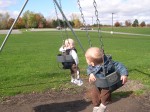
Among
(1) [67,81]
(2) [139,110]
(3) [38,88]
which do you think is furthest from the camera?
(1) [67,81]

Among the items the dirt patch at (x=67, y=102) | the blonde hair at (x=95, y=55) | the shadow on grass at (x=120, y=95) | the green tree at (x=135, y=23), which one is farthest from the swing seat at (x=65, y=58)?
the green tree at (x=135, y=23)

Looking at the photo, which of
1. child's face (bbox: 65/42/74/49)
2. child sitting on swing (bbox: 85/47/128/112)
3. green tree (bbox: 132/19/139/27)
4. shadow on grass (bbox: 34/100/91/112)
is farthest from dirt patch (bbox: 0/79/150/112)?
green tree (bbox: 132/19/139/27)

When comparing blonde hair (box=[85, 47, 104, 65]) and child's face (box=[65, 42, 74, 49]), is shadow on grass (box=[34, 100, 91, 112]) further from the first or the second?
blonde hair (box=[85, 47, 104, 65])

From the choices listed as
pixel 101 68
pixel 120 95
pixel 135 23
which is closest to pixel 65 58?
pixel 120 95

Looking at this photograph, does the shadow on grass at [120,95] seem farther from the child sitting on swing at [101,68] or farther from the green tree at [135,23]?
the green tree at [135,23]

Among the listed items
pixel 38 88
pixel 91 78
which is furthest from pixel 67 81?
pixel 91 78

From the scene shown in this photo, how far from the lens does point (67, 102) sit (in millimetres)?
7500

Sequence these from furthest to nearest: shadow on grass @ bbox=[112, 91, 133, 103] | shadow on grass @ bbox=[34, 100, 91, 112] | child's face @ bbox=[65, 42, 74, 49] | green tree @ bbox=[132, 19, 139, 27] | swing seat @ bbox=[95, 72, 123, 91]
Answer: green tree @ bbox=[132, 19, 139, 27] → shadow on grass @ bbox=[112, 91, 133, 103] → child's face @ bbox=[65, 42, 74, 49] → shadow on grass @ bbox=[34, 100, 91, 112] → swing seat @ bbox=[95, 72, 123, 91]

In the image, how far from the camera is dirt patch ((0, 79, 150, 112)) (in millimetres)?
6984

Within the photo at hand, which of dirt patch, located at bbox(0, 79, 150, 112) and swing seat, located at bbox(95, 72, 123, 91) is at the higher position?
swing seat, located at bbox(95, 72, 123, 91)

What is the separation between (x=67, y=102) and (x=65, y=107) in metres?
0.38

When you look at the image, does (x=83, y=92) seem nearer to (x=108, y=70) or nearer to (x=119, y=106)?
(x=119, y=106)

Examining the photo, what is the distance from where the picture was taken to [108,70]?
186 inches

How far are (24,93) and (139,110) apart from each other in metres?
3.11
